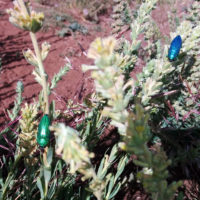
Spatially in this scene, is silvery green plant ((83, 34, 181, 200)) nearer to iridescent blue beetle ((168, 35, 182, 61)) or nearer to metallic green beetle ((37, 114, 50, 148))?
metallic green beetle ((37, 114, 50, 148))

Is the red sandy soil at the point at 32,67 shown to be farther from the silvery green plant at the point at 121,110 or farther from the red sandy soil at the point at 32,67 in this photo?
the silvery green plant at the point at 121,110

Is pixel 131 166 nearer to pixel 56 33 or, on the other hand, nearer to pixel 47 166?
pixel 47 166

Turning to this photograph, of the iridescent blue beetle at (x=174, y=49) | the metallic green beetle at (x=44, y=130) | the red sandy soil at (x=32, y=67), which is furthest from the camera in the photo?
the red sandy soil at (x=32, y=67)

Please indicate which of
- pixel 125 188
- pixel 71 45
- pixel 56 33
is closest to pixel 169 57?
pixel 125 188

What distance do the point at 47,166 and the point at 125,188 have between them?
77cm

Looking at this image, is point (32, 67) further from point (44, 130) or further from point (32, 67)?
point (44, 130)

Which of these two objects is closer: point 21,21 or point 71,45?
point 21,21

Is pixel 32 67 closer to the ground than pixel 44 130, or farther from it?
closer to the ground

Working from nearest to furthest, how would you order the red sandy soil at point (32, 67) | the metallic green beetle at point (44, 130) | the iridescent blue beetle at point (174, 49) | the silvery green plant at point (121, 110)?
the silvery green plant at point (121, 110)
the metallic green beetle at point (44, 130)
the iridescent blue beetle at point (174, 49)
the red sandy soil at point (32, 67)

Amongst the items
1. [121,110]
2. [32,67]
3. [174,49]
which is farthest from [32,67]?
[121,110]

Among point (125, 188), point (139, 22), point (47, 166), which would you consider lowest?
point (125, 188)

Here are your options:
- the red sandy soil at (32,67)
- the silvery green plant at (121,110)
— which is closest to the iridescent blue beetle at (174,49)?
the silvery green plant at (121,110)

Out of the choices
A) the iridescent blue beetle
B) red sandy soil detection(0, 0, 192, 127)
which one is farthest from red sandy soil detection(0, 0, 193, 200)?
the iridescent blue beetle

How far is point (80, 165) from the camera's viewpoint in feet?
1.18
